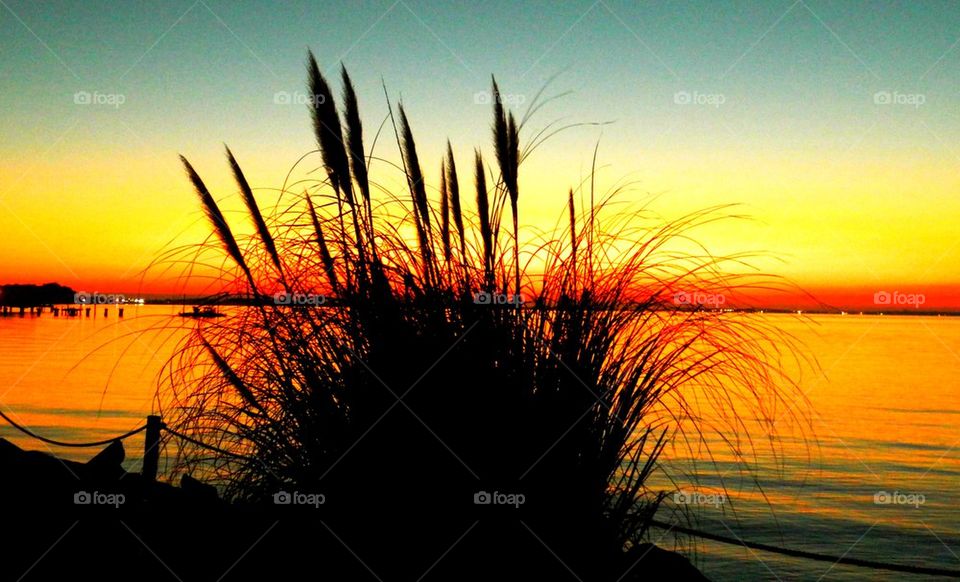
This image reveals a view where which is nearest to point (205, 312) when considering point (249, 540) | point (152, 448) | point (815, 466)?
point (249, 540)

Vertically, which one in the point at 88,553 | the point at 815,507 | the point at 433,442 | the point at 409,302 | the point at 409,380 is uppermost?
the point at 409,302

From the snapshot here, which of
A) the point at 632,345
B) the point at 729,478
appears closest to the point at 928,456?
the point at 729,478

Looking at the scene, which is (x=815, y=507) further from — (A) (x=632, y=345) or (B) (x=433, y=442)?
(B) (x=433, y=442)

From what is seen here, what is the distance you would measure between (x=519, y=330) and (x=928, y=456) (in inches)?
505

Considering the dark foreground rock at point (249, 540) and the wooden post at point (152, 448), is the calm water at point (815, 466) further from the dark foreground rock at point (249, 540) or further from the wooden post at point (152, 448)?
the dark foreground rock at point (249, 540)

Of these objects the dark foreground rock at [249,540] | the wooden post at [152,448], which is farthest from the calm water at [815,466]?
the dark foreground rock at [249,540]

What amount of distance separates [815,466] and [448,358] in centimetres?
1167

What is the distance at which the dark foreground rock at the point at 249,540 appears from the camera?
3.11 metres

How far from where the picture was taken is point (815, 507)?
33.6ft

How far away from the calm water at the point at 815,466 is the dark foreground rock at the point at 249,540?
78 cm

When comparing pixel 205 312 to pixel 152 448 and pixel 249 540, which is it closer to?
pixel 249 540

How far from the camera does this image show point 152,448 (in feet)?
17.3

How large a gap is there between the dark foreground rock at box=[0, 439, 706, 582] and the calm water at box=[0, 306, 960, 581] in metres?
0.78

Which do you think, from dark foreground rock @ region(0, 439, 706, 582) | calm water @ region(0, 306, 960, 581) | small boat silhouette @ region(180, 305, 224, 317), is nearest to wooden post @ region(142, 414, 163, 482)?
calm water @ region(0, 306, 960, 581)
